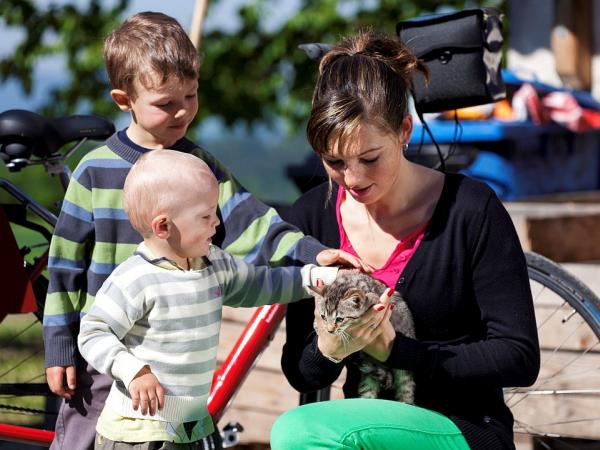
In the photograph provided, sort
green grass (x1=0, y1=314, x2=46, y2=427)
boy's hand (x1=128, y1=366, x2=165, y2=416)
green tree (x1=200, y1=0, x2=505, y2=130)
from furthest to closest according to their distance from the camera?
green tree (x1=200, y1=0, x2=505, y2=130), green grass (x1=0, y1=314, x2=46, y2=427), boy's hand (x1=128, y1=366, x2=165, y2=416)

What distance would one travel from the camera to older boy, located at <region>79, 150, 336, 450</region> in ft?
7.44

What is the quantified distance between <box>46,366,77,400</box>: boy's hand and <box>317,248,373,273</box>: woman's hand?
0.65m

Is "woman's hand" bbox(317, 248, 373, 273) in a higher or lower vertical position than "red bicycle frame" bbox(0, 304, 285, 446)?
higher

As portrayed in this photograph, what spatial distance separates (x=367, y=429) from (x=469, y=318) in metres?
0.35

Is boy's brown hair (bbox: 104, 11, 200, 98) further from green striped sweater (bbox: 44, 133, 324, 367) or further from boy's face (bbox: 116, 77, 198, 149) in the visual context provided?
green striped sweater (bbox: 44, 133, 324, 367)

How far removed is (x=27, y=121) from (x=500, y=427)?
147 centimetres

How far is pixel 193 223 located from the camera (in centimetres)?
229

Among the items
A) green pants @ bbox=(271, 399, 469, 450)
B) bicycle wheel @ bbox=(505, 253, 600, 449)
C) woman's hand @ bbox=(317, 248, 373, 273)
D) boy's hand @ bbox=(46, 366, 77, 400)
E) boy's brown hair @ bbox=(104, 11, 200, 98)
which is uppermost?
boy's brown hair @ bbox=(104, 11, 200, 98)

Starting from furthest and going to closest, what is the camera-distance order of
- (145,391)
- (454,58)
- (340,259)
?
(454,58)
(340,259)
(145,391)

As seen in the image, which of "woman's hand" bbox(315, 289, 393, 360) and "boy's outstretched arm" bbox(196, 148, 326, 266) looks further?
"boy's outstretched arm" bbox(196, 148, 326, 266)

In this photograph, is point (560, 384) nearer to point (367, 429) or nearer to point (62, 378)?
point (367, 429)

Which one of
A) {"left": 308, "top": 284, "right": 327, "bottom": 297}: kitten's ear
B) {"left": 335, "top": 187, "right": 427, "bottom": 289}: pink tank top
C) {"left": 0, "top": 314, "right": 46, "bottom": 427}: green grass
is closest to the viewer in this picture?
{"left": 308, "top": 284, "right": 327, "bottom": 297}: kitten's ear

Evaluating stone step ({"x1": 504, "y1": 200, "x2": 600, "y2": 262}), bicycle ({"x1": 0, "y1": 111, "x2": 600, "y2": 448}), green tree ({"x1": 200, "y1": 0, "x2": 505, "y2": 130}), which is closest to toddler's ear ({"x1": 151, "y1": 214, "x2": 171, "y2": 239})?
bicycle ({"x1": 0, "y1": 111, "x2": 600, "y2": 448})

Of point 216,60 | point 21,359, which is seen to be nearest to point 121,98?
point 21,359
